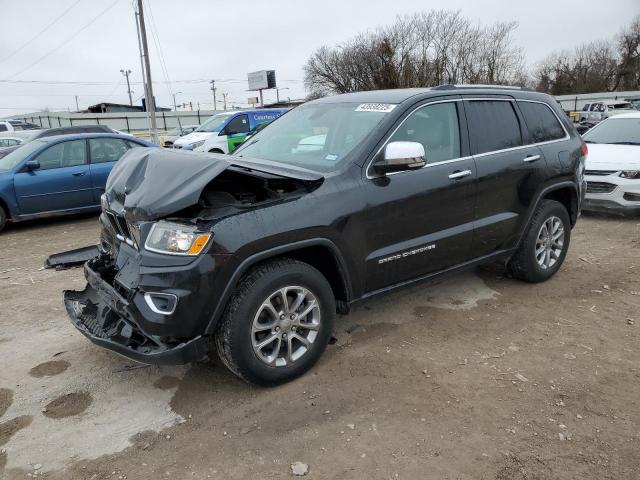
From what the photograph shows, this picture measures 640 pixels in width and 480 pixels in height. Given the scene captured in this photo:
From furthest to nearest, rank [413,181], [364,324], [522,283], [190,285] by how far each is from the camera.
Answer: [522,283]
[364,324]
[413,181]
[190,285]

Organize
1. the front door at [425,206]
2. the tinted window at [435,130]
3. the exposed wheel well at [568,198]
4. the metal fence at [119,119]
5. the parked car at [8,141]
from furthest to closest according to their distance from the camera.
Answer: the metal fence at [119,119] < the parked car at [8,141] < the exposed wheel well at [568,198] < the tinted window at [435,130] < the front door at [425,206]

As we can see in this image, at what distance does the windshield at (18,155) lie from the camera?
8055 mm

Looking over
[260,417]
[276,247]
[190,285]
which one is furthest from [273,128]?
[260,417]

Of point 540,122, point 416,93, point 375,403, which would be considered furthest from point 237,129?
point 375,403

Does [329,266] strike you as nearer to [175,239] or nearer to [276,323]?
[276,323]

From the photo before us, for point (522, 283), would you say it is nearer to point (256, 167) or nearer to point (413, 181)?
point (413, 181)

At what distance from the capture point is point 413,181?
3.63 metres

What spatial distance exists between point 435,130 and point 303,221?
151 cm

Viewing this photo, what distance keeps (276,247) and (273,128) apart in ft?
5.91

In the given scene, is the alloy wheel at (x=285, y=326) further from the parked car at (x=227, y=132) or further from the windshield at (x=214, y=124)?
the windshield at (x=214, y=124)

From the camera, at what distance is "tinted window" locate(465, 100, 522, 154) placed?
4148mm

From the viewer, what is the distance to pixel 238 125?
15.0 m

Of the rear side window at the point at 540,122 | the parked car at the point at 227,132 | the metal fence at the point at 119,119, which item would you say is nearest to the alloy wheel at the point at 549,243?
the rear side window at the point at 540,122

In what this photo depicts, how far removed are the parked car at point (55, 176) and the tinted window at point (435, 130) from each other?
253 inches
